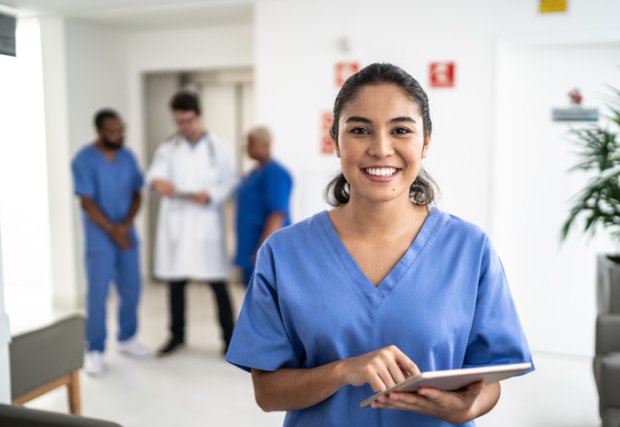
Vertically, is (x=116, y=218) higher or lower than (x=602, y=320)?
higher

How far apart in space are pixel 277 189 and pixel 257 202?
156 mm

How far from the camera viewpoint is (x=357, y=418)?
1.10m

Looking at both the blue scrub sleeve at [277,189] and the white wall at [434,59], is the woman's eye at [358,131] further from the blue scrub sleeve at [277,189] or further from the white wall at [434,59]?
the white wall at [434,59]

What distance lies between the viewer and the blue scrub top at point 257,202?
3.15m

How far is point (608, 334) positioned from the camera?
230 centimetres

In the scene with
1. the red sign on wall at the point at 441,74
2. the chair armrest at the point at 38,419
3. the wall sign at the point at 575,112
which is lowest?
the chair armrest at the point at 38,419

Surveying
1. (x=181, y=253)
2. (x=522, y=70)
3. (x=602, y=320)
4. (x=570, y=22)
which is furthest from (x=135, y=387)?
(x=570, y=22)

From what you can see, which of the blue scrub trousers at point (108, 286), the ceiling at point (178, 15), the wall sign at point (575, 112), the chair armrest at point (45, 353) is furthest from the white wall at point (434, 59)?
the chair armrest at point (45, 353)

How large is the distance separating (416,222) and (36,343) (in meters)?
1.62

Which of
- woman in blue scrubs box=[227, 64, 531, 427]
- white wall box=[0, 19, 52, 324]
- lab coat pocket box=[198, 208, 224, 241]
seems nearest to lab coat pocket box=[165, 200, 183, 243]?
lab coat pocket box=[198, 208, 224, 241]

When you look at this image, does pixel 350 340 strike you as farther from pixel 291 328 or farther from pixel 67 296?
pixel 67 296

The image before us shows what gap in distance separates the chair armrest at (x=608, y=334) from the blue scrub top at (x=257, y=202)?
1.56 meters

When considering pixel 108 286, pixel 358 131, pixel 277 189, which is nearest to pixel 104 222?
pixel 108 286

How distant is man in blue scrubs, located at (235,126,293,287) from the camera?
315 cm
